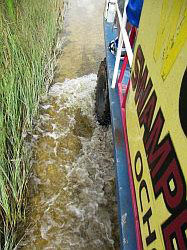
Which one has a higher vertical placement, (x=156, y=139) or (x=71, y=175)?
(x=156, y=139)

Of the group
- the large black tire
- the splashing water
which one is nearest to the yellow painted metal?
the splashing water

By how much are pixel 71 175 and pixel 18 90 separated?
1129 mm

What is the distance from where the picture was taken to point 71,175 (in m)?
2.91

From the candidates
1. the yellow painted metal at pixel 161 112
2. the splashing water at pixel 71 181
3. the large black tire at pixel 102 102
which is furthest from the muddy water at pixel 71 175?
the yellow painted metal at pixel 161 112

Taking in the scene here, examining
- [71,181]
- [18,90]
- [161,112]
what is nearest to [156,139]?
[161,112]

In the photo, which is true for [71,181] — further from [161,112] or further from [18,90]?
[161,112]

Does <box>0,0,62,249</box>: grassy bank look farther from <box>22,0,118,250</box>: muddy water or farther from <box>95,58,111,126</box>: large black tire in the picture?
<box>95,58,111,126</box>: large black tire

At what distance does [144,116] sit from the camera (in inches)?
57.1

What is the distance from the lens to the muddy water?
2395mm

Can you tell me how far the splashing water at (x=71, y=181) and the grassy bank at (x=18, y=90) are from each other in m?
0.22

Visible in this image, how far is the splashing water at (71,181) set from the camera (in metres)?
2.39

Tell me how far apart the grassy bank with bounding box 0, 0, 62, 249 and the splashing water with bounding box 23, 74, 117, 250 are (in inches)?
8.8

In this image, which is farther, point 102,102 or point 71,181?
point 102,102

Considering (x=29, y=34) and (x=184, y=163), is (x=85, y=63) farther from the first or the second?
(x=184, y=163)
